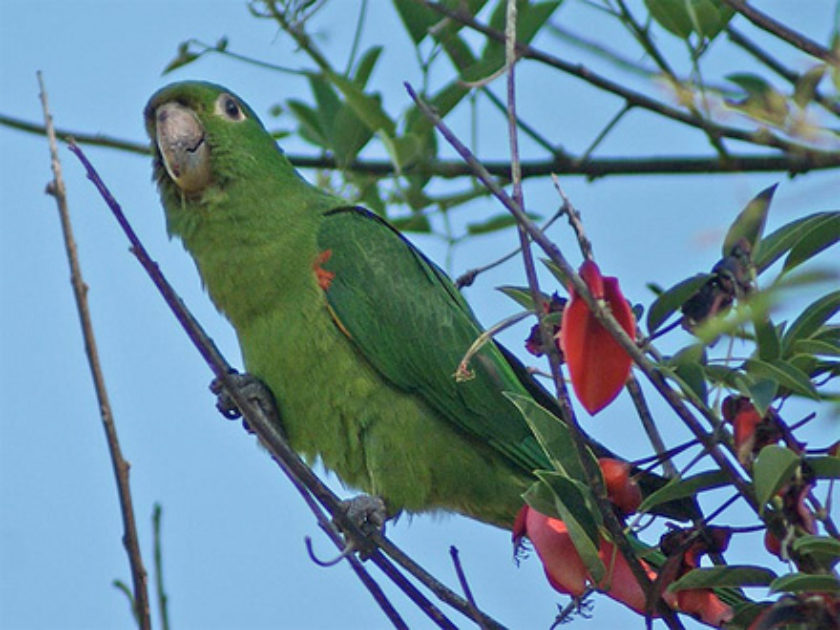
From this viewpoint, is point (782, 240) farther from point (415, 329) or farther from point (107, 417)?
point (415, 329)

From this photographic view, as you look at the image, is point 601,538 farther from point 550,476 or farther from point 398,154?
point 398,154

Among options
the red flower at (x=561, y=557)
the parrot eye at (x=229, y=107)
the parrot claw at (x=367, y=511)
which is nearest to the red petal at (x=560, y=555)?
the red flower at (x=561, y=557)

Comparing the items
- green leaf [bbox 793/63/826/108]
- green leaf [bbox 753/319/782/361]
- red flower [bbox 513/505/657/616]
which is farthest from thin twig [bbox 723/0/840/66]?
red flower [bbox 513/505/657/616]

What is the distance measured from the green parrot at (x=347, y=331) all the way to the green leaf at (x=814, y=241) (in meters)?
1.21

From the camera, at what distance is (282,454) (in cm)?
212

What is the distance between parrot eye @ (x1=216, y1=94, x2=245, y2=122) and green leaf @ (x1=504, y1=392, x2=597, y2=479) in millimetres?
2027

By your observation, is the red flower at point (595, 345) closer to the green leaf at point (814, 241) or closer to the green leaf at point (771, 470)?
the green leaf at point (771, 470)

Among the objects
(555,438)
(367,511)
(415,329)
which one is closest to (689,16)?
(555,438)

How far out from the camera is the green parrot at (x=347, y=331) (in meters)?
3.17

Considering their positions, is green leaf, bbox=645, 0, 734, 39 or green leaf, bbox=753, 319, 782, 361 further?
green leaf, bbox=645, 0, 734, 39

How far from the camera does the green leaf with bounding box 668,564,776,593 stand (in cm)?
170

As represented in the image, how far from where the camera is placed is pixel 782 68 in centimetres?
243

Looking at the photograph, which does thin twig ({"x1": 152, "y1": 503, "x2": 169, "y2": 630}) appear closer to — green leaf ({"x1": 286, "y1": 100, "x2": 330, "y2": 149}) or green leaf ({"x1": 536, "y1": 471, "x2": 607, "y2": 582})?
green leaf ({"x1": 536, "y1": 471, "x2": 607, "y2": 582})

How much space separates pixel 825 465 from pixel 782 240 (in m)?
0.34
